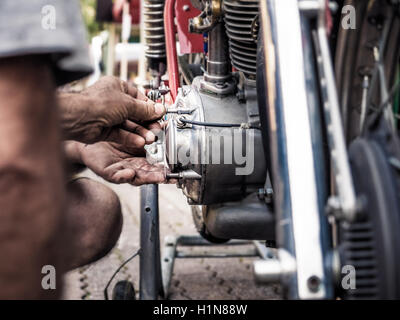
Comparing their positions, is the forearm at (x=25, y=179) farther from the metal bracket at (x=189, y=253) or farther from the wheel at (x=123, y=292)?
the metal bracket at (x=189, y=253)

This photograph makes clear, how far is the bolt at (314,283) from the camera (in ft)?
3.26

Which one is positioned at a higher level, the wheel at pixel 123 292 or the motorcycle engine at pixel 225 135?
the motorcycle engine at pixel 225 135

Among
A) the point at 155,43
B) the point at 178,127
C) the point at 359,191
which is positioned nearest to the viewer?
the point at 359,191

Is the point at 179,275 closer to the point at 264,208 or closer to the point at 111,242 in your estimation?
the point at 111,242

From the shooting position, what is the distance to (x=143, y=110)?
159 centimetres

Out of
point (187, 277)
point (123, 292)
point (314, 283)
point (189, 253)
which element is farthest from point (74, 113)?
point (187, 277)

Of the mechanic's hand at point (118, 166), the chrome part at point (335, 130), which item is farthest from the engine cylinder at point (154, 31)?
the chrome part at point (335, 130)

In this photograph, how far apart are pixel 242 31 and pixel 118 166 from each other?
0.51 metres

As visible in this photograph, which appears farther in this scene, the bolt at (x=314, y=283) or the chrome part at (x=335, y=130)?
the bolt at (x=314, y=283)

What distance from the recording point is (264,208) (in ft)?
5.18

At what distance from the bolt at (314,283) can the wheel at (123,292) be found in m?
1.25

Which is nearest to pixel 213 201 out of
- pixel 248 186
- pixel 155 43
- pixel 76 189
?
pixel 248 186

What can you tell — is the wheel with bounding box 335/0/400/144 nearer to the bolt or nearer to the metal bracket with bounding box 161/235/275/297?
the bolt

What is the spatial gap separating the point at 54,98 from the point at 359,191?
1.63 ft
